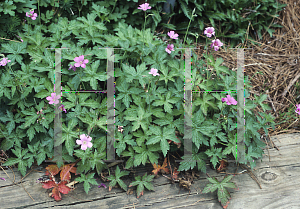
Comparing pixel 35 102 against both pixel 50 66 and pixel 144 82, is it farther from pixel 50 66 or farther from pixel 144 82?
pixel 144 82

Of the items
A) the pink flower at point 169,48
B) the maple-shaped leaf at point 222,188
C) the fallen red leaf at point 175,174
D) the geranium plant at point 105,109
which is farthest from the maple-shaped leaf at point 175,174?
the pink flower at point 169,48

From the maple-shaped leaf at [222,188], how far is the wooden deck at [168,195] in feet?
0.18

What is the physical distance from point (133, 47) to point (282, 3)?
2467mm

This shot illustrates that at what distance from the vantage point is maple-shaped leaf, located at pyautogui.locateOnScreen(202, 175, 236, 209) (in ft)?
6.32

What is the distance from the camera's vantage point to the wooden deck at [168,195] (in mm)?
1919

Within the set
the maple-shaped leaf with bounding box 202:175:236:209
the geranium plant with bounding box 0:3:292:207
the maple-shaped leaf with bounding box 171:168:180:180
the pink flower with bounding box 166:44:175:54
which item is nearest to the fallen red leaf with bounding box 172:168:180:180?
the maple-shaped leaf with bounding box 171:168:180:180

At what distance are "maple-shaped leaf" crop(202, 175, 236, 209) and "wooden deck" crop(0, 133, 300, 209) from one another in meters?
0.05

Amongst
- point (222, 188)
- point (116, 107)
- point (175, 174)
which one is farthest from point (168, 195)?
point (116, 107)

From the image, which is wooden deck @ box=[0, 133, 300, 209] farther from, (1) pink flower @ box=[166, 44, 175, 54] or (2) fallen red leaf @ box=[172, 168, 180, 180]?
(1) pink flower @ box=[166, 44, 175, 54]

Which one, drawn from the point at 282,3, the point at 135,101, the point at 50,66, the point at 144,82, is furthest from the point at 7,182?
the point at 282,3

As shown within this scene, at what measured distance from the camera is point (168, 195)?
6.56 ft

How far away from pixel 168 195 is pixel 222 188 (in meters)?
0.43

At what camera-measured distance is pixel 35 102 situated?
2.07 m

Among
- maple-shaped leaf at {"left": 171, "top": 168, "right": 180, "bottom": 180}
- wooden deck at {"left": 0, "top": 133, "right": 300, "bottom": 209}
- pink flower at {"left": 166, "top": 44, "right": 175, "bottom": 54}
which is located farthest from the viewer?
pink flower at {"left": 166, "top": 44, "right": 175, "bottom": 54}
